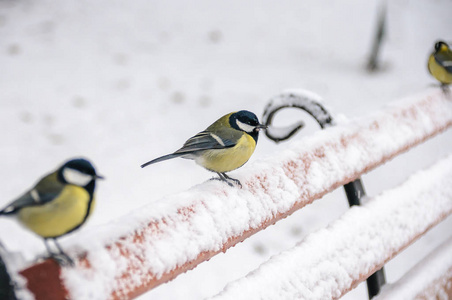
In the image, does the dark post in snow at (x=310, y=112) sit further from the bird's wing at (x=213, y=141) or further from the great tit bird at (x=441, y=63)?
the great tit bird at (x=441, y=63)

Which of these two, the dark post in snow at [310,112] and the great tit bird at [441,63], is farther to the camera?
the great tit bird at [441,63]

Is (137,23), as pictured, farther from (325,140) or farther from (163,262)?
(163,262)

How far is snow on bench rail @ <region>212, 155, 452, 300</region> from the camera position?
3.93 ft

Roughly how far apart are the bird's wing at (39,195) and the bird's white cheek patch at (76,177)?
0.06ft

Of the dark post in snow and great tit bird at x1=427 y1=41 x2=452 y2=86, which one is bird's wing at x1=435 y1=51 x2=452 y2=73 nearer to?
great tit bird at x1=427 y1=41 x2=452 y2=86

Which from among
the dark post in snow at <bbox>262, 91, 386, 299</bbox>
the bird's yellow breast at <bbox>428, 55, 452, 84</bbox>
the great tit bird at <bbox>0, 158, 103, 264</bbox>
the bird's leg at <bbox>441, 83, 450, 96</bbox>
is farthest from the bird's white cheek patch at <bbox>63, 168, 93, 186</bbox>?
the bird's yellow breast at <bbox>428, 55, 452, 84</bbox>

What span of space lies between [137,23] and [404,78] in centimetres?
426

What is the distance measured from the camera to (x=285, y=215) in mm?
1313

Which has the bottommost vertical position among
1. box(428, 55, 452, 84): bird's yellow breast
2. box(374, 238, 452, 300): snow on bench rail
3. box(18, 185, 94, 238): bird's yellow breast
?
box(374, 238, 452, 300): snow on bench rail

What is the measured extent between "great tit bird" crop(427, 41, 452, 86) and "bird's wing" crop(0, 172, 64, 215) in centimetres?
220

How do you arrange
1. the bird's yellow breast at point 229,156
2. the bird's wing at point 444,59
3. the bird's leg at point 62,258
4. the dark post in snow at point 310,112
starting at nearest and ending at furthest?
the bird's leg at point 62,258 < the bird's yellow breast at point 229,156 < the dark post in snow at point 310,112 < the bird's wing at point 444,59

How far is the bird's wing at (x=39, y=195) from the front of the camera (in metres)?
0.90

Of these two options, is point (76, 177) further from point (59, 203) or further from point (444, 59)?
point (444, 59)

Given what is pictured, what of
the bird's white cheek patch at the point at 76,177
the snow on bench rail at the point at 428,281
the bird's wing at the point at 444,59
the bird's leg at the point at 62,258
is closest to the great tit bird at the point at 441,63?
the bird's wing at the point at 444,59
